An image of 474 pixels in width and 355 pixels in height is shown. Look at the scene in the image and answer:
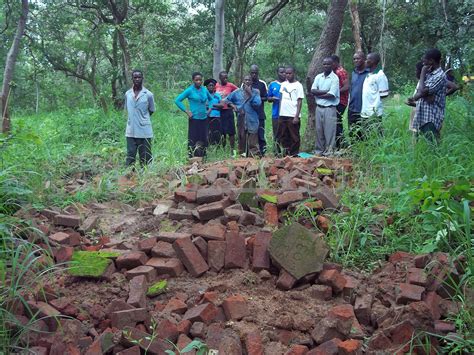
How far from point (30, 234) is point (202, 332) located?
5.35 feet

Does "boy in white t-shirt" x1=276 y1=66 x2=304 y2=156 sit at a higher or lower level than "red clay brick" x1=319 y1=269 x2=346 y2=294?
higher

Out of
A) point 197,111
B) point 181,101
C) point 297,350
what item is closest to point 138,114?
point 181,101

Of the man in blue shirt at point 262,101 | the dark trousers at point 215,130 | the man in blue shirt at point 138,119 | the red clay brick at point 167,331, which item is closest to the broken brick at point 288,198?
the red clay brick at point 167,331

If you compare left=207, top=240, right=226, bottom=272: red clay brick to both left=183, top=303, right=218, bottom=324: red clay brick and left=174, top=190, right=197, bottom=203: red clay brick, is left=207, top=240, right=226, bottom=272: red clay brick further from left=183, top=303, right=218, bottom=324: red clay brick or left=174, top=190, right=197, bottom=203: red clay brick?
left=174, top=190, right=197, bottom=203: red clay brick

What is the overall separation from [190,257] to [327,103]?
13.4 feet

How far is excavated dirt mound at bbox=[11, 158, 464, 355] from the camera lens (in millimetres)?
2771

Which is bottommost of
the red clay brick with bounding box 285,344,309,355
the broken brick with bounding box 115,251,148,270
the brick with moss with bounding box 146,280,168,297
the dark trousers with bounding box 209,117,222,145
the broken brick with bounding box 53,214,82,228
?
the red clay brick with bounding box 285,344,309,355

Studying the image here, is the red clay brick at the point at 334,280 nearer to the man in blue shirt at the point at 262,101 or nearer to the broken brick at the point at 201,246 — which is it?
the broken brick at the point at 201,246

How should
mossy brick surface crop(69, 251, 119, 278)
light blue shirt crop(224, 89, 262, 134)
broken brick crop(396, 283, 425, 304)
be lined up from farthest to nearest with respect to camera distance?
light blue shirt crop(224, 89, 262, 134) < mossy brick surface crop(69, 251, 119, 278) < broken brick crop(396, 283, 425, 304)

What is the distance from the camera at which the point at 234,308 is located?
9.60 ft

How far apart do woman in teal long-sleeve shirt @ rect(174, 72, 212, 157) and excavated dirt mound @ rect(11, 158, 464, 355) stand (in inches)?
135

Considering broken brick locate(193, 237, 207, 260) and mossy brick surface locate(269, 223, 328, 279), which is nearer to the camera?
mossy brick surface locate(269, 223, 328, 279)

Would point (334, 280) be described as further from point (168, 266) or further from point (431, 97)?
point (431, 97)

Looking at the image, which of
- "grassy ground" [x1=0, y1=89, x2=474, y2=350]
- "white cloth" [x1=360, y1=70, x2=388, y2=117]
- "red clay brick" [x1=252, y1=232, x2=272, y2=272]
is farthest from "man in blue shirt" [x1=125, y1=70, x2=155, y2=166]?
"red clay brick" [x1=252, y1=232, x2=272, y2=272]
